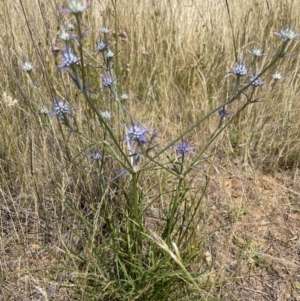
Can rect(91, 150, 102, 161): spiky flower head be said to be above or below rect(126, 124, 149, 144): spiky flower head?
below

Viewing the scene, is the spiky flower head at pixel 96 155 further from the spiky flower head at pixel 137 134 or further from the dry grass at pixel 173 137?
the spiky flower head at pixel 137 134

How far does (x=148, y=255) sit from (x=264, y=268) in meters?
0.47

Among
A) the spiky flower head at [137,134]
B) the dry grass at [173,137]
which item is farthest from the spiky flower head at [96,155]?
the spiky flower head at [137,134]

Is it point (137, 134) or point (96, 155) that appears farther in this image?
point (96, 155)

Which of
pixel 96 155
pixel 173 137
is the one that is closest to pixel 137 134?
pixel 96 155

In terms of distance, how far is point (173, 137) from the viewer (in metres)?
2.01

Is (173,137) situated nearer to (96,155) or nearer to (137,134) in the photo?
(96,155)

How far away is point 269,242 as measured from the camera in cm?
163

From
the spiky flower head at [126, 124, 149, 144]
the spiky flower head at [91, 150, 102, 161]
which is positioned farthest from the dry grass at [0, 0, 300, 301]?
the spiky flower head at [126, 124, 149, 144]

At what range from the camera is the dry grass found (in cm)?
148

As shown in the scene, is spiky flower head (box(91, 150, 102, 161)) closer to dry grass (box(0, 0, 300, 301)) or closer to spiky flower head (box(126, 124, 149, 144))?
dry grass (box(0, 0, 300, 301))

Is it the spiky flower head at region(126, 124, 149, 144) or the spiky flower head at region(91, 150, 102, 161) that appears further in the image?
the spiky flower head at region(91, 150, 102, 161)

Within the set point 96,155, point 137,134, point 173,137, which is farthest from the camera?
point 173,137

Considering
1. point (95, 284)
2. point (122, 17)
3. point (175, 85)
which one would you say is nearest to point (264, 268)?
point (95, 284)
